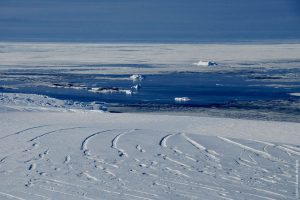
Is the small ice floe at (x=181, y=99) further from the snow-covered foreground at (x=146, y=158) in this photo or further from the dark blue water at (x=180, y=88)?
the snow-covered foreground at (x=146, y=158)

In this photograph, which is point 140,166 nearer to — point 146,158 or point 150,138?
point 146,158

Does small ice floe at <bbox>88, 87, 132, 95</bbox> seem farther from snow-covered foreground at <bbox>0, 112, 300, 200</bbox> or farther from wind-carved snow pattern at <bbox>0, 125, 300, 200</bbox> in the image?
wind-carved snow pattern at <bbox>0, 125, 300, 200</bbox>

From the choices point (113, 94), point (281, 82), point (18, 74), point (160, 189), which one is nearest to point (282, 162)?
point (160, 189)

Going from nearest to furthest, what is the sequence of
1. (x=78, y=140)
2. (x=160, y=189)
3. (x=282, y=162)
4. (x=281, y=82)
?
(x=160, y=189), (x=282, y=162), (x=78, y=140), (x=281, y=82)

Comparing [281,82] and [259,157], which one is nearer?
[259,157]

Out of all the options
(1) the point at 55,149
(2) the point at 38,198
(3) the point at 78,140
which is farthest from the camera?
(3) the point at 78,140

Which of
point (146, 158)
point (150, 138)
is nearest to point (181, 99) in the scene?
point (150, 138)

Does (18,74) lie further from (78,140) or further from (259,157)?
(259,157)
